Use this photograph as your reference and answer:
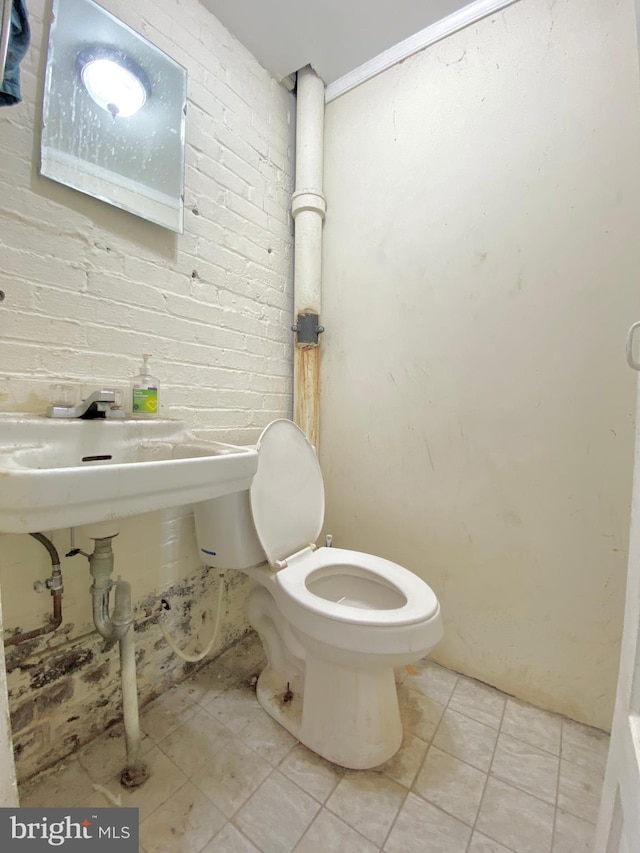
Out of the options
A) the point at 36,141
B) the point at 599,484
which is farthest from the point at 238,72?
the point at 599,484

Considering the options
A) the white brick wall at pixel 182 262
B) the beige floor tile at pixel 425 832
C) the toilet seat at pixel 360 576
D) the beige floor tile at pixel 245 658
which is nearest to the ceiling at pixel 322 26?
the white brick wall at pixel 182 262

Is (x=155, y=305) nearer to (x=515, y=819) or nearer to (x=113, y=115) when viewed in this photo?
(x=113, y=115)

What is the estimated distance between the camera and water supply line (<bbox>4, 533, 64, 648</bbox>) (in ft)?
2.56

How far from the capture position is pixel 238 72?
1.27m

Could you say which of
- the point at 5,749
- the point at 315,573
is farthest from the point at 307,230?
the point at 5,749

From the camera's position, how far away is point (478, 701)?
1.13 metres

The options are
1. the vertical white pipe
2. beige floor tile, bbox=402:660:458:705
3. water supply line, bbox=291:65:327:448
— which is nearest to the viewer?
the vertical white pipe

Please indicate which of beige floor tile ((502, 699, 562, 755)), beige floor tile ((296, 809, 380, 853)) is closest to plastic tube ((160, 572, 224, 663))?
beige floor tile ((296, 809, 380, 853))

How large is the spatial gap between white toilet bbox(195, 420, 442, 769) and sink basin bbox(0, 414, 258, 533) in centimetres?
27

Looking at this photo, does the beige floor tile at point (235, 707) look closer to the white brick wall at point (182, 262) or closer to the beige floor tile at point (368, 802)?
the beige floor tile at point (368, 802)

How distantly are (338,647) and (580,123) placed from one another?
1586mm

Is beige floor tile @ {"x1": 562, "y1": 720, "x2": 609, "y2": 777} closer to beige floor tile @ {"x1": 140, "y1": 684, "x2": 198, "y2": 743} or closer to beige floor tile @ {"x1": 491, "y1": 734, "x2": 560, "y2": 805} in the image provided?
beige floor tile @ {"x1": 491, "y1": 734, "x2": 560, "y2": 805}

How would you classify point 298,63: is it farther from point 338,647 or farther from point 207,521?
point 338,647

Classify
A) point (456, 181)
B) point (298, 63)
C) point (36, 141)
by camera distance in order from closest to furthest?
point (36, 141) → point (456, 181) → point (298, 63)
